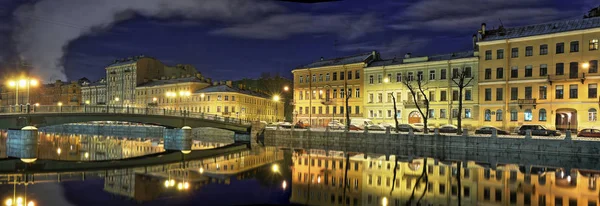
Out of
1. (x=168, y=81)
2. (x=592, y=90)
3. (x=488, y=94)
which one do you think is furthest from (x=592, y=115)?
(x=168, y=81)

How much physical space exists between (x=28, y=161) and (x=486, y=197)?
29863 mm

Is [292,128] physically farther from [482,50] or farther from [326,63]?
[482,50]

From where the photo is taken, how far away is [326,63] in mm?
67750

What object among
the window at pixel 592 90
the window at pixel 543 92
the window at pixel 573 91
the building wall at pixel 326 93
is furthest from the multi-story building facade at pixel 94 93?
the window at pixel 592 90

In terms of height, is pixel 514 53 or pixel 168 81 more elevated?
pixel 514 53

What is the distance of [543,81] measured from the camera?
46625mm

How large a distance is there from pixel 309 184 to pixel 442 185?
651 centimetres

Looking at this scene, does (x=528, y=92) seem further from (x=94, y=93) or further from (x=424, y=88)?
(x=94, y=93)

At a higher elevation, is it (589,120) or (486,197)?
(589,120)

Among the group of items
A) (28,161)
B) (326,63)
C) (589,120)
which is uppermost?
(326,63)

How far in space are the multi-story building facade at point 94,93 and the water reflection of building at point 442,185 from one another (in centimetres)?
9839

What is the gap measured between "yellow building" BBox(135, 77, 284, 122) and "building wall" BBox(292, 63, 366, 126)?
58.6ft

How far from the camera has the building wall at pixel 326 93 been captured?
207 ft

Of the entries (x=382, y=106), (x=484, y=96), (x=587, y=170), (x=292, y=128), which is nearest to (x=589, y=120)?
(x=484, y=96)
